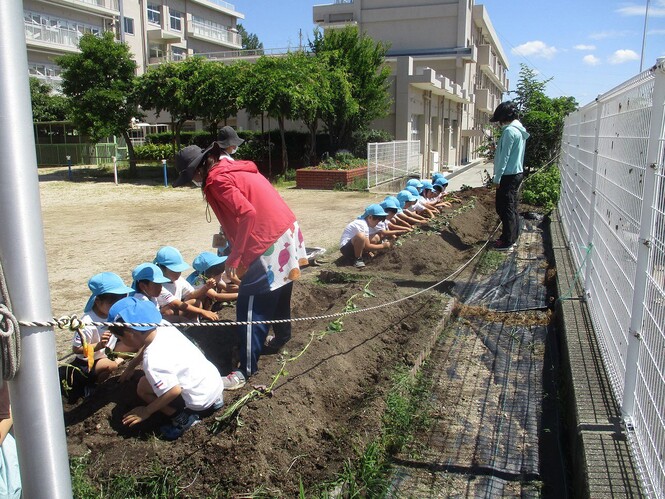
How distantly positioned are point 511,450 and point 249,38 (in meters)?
106

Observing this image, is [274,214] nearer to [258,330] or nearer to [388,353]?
[258,330]

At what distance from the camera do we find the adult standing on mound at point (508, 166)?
25.9 ft

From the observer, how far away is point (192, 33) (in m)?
48.2

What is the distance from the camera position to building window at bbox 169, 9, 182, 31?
152ft

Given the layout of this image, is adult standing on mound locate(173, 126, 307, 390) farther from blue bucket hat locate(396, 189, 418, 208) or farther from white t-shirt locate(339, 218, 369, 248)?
blue bucket hat locate(396, 189, 418, 208)

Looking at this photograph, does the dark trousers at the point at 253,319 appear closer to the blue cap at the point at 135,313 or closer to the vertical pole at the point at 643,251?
the blue cap at the point at 135,313

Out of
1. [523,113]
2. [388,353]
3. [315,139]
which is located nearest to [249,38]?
[315,139]

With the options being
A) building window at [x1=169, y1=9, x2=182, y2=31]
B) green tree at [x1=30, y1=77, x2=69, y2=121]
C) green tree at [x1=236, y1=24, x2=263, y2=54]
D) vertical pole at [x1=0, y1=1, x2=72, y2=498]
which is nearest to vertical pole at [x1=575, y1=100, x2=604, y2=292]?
vertical pole at [x1=0, y1=1, x2=72, y2=498]

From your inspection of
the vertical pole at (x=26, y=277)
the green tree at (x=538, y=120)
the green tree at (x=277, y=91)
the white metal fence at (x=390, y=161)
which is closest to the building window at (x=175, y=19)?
the green tree at (x=277, y=91)

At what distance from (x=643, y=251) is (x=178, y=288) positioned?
360 cm

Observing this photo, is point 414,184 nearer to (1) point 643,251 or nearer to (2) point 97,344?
(2) point 97,344

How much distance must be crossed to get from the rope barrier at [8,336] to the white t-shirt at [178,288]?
3507 mm

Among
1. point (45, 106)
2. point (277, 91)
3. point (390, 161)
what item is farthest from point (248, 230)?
point (45, 106)

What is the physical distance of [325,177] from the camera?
19.9m
